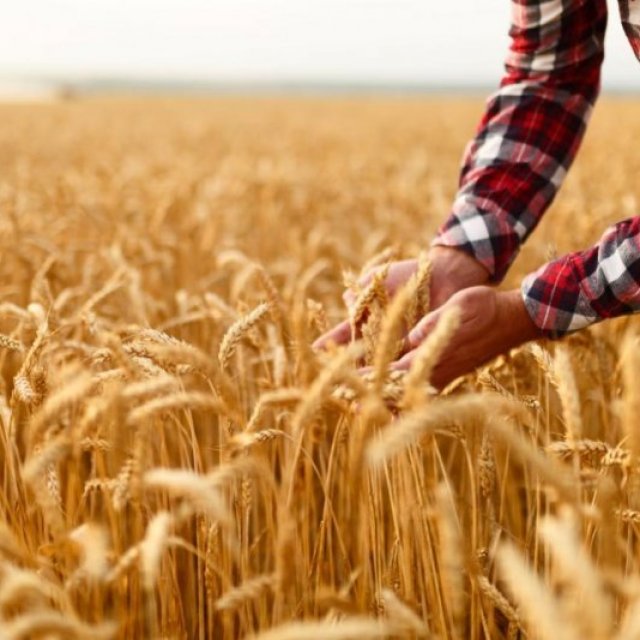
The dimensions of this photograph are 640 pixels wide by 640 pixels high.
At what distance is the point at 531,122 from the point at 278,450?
86 centimetres

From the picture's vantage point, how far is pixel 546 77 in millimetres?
1944

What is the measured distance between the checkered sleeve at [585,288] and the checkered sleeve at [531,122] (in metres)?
0.27

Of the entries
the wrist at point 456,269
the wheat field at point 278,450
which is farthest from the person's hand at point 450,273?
the wheat field at point 278,450

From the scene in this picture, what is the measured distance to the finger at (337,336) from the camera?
1529 mm

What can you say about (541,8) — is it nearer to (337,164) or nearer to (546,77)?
(546,77)

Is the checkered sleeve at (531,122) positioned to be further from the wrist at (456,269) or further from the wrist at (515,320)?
the wrist at (515,320)

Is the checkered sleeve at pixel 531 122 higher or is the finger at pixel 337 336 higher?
the checkered sleeve at pixel 531 122

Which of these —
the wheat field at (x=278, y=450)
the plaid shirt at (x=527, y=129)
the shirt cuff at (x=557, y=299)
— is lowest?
the wheat field at (x=278, y=450)

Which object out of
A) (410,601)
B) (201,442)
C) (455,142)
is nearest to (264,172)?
(201,442)

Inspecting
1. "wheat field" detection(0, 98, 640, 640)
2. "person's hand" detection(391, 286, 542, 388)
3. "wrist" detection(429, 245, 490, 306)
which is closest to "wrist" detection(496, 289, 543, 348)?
"person's hand" detection(391, 286, 542, 388)

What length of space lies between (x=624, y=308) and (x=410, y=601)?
0.67 metres

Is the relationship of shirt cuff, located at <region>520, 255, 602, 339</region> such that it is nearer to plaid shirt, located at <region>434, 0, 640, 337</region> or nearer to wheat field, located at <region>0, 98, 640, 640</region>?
wheat field, located at <region>0, 98, 640, 640</region>

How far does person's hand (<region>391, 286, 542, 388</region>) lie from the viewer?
1448mm

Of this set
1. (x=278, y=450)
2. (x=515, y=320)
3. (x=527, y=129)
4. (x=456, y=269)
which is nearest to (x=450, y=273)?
(x=456, y=269)
